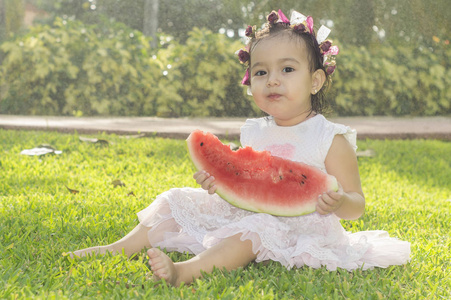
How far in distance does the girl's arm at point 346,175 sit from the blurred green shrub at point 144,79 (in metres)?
5.67

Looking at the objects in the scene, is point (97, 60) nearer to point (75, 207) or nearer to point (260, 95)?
point (75, 207)

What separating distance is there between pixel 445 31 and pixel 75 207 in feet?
32.4

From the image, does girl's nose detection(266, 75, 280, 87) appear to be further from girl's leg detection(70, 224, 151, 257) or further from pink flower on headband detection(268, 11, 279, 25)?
girl's leg detection(70, 224, 151, 257)

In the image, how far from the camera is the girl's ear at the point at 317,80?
8.20ft

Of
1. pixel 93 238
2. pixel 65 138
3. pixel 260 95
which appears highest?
pixel 260 95

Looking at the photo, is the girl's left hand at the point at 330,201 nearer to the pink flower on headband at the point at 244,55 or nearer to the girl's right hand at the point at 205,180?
the girl's right hand at the point at 205,180

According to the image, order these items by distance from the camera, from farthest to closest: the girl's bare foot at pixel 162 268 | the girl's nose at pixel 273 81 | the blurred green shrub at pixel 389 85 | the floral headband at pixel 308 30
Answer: the blurred green shrub at pixel 389 85 → the floral headband at pixel 308 30 → the girl's nose at pixel 273 81 → the girl's bare foot at pixel 162 268

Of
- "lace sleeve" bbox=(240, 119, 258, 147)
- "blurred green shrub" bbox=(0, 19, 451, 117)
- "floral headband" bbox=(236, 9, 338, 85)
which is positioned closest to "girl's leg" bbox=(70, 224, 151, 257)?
"lace sleeve" bbox=(240, 119, 258, 147)

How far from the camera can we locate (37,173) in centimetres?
385

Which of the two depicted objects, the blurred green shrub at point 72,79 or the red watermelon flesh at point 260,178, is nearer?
the red watermelon flesh at point 260,178

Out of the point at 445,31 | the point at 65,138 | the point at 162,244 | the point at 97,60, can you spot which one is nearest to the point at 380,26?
the point at 445,31

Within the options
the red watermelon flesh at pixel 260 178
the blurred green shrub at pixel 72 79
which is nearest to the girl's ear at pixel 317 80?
the red watermelon flesh at pixel 260 178

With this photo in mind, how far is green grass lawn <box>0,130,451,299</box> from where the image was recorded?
193 centimetres

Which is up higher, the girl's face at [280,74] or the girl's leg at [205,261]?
the girl's face at [280,74]
